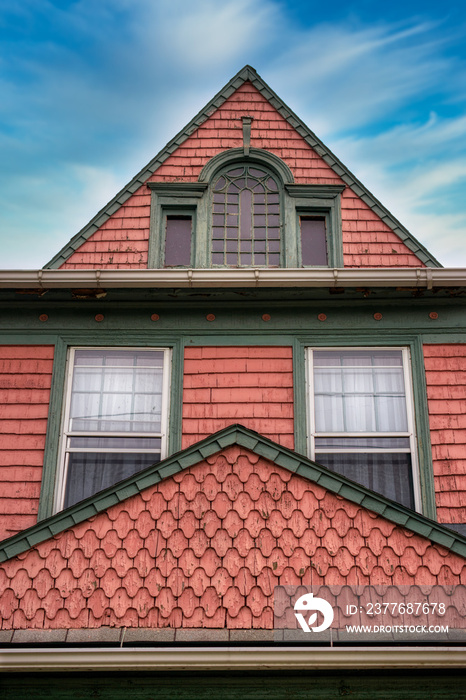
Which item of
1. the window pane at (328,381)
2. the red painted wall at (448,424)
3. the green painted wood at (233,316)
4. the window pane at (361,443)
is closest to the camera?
the red painted wall at (448,424)

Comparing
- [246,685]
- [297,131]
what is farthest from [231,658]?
[297,131]

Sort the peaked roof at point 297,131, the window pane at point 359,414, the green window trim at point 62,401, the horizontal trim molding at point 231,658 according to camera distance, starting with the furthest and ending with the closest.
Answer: the peaked roof at point 297,131 → the window pane at point 359,414 → the green window trim at point 62,401 → the horizontal trim molding at point 231,658

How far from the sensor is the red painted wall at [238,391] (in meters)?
6.99

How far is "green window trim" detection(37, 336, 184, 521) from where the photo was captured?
681 cm

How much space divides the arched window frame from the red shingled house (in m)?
0.03

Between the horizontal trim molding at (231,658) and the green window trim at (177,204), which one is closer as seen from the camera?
the horizontal trim molding at (231,658)

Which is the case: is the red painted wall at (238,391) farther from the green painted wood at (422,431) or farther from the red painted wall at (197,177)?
the red painted wall at (197,177)

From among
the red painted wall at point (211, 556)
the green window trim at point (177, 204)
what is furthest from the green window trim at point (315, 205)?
the red painted wall at point (211, 556)

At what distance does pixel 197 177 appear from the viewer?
323 inches

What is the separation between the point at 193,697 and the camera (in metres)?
5.00

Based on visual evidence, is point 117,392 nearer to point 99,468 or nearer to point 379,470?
point 99,468

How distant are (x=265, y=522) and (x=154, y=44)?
35.8 ft

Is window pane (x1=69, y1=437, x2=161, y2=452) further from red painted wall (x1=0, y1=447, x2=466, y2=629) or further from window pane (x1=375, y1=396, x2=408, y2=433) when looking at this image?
window pane (x1=375, y1=396, x2=408, y2=433)

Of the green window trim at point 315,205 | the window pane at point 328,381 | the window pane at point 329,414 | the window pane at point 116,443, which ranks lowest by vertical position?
the window pane at point 116,443
